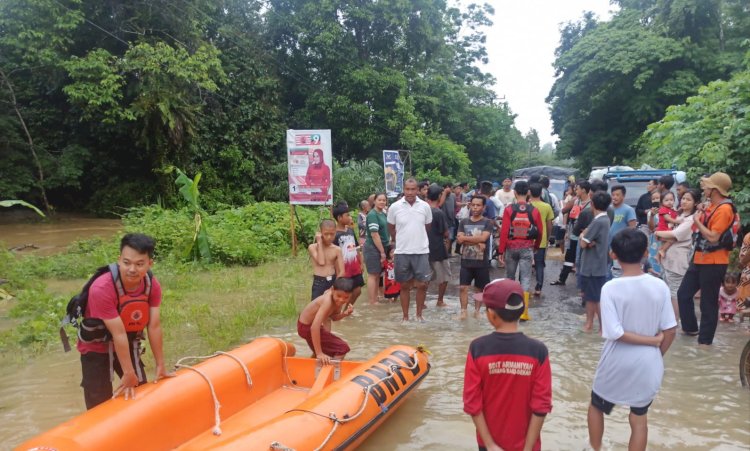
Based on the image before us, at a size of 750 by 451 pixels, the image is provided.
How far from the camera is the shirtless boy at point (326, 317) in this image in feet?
14.9

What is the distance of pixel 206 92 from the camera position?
67.9 ft

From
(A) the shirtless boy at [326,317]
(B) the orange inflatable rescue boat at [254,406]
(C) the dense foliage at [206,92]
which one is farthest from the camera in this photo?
(C) the dense foliage at [206,92]

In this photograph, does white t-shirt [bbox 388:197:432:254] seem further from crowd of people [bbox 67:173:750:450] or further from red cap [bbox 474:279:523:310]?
red cap [bbox 474:279:523:310]

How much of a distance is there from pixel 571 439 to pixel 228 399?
263 centimetres

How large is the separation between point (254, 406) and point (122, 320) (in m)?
→ 1.49

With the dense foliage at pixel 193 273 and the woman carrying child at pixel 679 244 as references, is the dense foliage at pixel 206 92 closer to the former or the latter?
the dense foliage at pixel 193 273

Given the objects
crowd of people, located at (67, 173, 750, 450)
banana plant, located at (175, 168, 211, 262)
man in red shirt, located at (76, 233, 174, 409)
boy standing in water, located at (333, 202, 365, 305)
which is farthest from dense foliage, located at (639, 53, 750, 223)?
banana plant, located at (175, 168, 211, 262)

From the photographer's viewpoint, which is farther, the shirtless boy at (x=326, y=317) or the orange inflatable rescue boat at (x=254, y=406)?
the shirtless boy at (x=326, y=317)

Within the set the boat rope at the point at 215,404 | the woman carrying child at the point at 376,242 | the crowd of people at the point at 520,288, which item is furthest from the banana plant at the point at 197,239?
the boat rope at the point at 215,404

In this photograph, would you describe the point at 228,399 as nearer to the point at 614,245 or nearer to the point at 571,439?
→ the point at 571,439

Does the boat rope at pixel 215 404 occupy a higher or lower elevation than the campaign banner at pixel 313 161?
lower

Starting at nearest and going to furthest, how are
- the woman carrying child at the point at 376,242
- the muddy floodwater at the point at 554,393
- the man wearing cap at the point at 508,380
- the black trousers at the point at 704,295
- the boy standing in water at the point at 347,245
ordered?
the man wearing cap at the point at 508,380, the muddy floodwater at the point at 554,393, the black trousers at the point at 704,295, the boy standing in water at the point at 347,245, the woman carrying child at the point at 376,242

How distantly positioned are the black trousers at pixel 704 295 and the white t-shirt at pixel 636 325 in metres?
2.92

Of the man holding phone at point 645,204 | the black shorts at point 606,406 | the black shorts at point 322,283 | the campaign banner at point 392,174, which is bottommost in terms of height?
the black shorts at point 606,406
